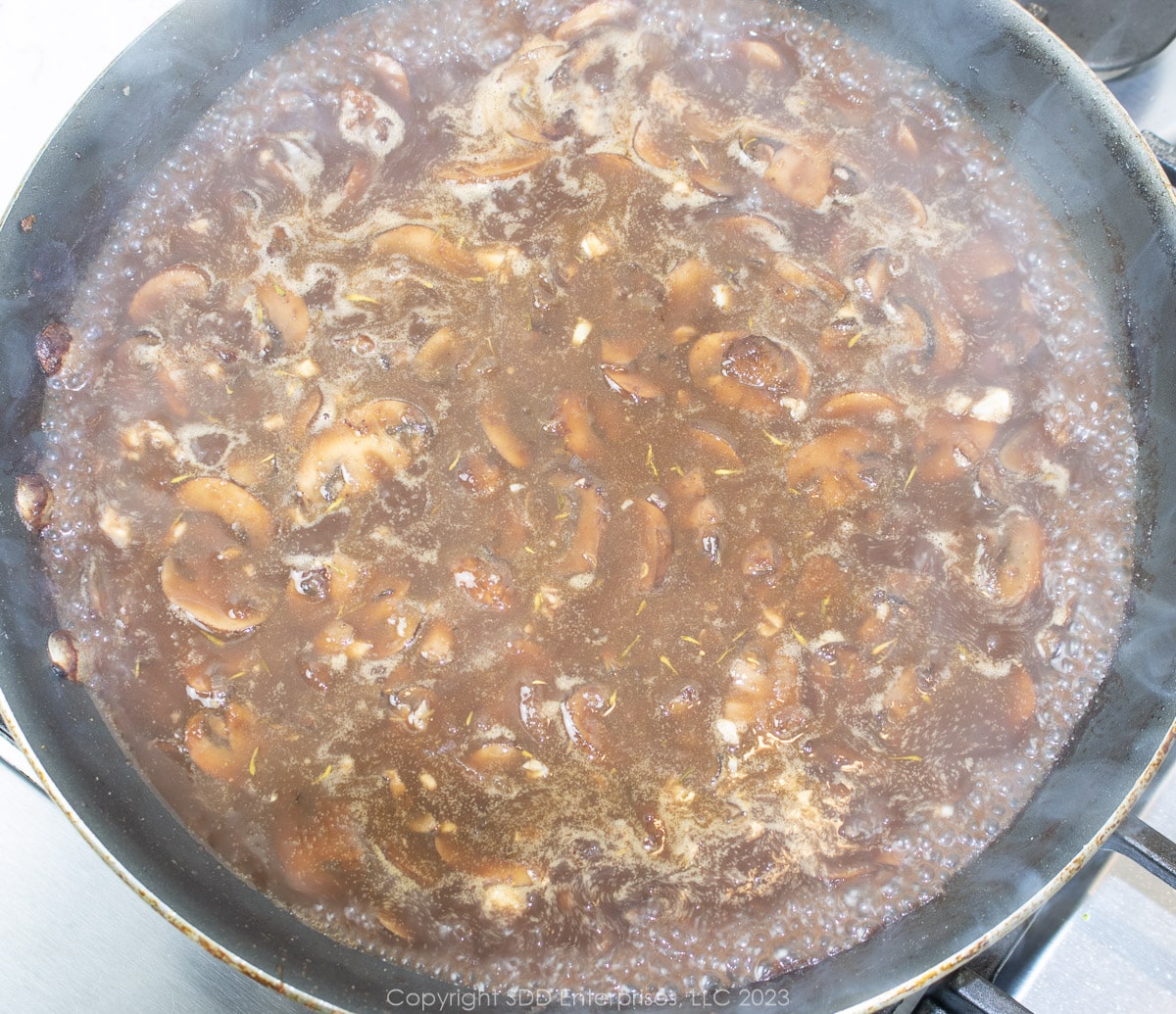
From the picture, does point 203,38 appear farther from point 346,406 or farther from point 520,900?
point 520,900

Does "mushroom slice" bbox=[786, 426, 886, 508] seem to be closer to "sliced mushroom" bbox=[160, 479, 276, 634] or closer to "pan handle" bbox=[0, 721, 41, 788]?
"sliced mushroom" bbox=[160, 479, 276, 634]

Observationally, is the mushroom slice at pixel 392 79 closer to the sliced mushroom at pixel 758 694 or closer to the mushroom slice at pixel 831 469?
the mushroom slice at pixel 831 469

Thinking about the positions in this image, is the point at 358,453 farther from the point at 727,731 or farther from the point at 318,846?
the point at 727,731

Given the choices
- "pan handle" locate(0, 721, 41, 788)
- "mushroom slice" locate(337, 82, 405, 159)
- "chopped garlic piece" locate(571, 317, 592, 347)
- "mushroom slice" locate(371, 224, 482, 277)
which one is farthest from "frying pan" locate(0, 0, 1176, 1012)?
"chopped garlic piece" locate(571, 317, 592, 347)

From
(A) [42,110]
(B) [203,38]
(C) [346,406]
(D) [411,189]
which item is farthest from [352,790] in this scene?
(A) [42,110]

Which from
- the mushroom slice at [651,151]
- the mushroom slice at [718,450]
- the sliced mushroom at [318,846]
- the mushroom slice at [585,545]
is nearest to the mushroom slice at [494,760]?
the sliced mushroom at [318,846]

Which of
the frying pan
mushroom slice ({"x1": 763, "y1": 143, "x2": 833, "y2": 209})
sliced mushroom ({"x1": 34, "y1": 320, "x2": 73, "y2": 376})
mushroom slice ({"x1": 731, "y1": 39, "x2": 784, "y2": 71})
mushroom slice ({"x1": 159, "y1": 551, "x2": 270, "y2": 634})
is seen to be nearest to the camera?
the frying pan

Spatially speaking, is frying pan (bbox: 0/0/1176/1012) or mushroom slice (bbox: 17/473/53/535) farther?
mushroom slice (bbox: 17/473/53/535)
